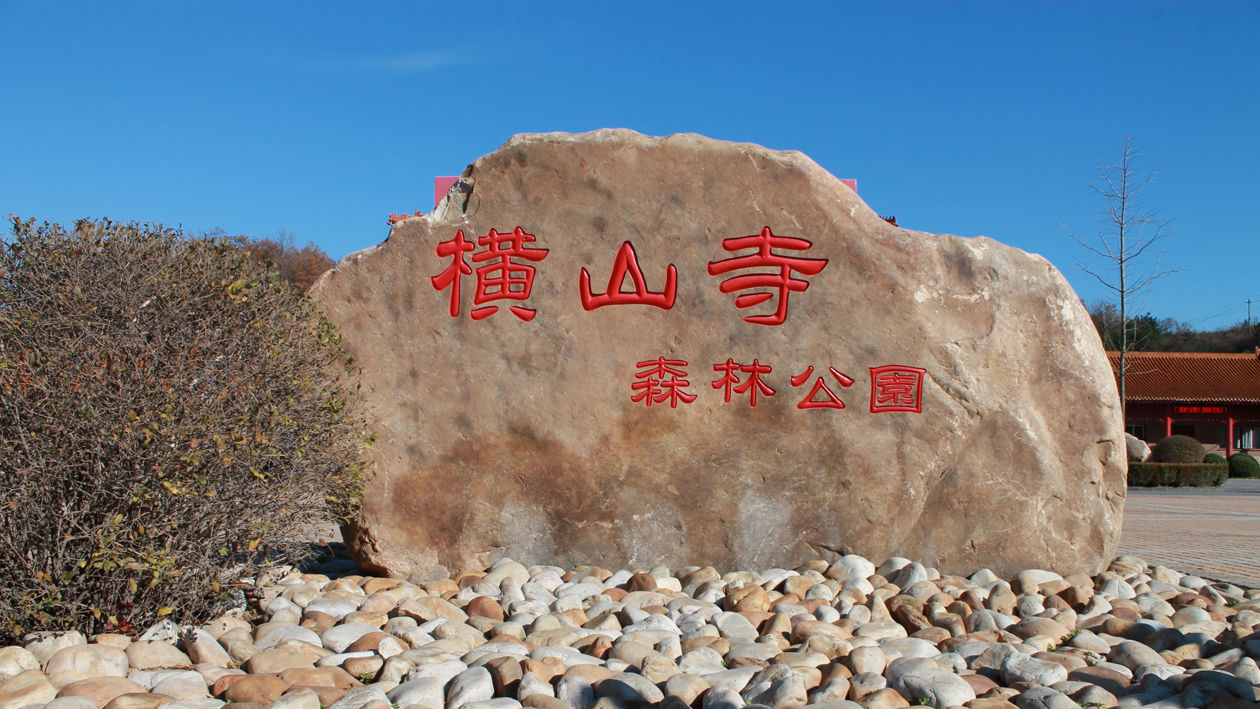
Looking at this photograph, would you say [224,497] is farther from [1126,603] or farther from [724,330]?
[1126,603]

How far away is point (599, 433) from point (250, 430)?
216 centimetres

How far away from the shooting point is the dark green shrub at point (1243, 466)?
70.0 ft

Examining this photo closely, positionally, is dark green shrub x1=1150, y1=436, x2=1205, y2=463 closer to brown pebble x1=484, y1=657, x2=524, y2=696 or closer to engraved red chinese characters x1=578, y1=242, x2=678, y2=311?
engraved red chinese characters x1=578, y1=242, x2=678, y2=311

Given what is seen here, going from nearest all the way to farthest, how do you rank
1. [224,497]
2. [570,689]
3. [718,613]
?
1. [570,689]
2. [224,497]
3. [718,613]

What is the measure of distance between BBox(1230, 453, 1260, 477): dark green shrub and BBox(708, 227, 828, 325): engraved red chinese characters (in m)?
20.1

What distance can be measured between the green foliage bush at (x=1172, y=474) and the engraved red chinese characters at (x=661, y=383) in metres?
15.3

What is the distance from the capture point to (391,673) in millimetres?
3953

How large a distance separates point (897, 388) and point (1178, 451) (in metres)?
16.5

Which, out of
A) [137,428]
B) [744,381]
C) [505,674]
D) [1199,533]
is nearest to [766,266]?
[744,381]

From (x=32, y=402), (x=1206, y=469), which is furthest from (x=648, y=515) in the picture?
(x=1206, y=469)

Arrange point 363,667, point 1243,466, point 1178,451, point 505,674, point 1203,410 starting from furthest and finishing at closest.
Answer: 1. point 1203,410
2. point 1243,466
3. point 1178,451
4. point 363,667
5. point 505,674

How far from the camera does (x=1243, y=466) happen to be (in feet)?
70.1

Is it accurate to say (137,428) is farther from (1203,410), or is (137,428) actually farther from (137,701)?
(1203,410)

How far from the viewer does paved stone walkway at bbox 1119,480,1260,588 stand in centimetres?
702
